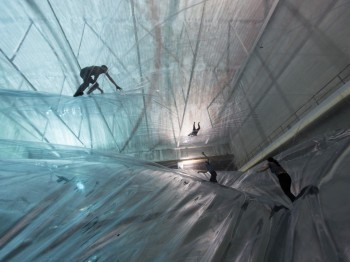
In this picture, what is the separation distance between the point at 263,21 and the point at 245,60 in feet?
2.88

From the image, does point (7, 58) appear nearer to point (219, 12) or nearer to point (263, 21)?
point (219, 12)

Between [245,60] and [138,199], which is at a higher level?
[245,60]

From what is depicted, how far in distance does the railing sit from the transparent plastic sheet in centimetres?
253

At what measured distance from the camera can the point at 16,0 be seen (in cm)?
306

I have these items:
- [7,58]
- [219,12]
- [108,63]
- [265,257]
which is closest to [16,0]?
[7,58]

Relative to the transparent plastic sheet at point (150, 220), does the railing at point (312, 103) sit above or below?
above

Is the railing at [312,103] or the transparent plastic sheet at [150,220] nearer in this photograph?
the transparent plastic sheet at [150,220]

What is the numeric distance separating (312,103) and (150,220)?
13.0ft

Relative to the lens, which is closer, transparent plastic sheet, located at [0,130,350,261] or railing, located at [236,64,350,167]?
transparent plastic sheet, located at [0,130,350,261]

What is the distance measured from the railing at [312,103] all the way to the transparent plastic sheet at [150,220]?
2.53m

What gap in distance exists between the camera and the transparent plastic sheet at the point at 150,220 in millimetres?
667

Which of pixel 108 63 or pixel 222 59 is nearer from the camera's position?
pixel 108 63

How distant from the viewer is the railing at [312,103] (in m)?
3.21

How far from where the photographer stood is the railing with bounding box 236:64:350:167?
3205mm
